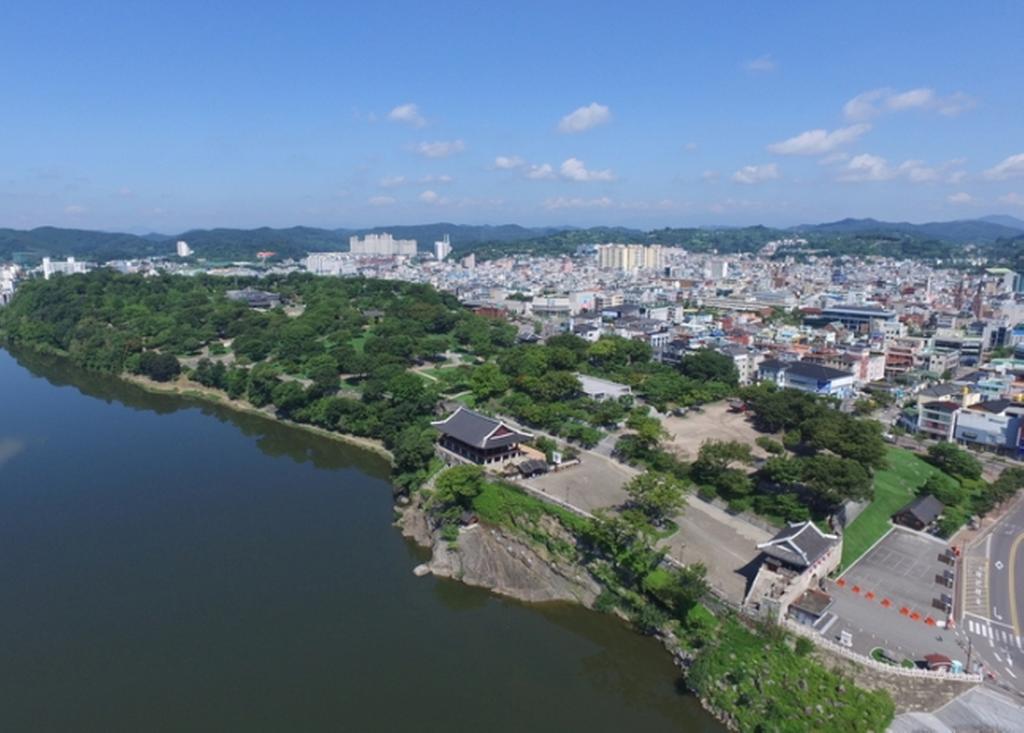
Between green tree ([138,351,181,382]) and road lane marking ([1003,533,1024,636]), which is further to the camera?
green tree ([138,351,181,382])

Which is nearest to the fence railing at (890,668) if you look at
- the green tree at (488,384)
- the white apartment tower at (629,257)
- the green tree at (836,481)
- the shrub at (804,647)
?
the shrub at (804,647)

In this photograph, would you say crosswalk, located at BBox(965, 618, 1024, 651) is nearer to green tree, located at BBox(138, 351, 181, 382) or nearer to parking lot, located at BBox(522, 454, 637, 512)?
parking lot, located at BBox(522, 454, 637, 512)

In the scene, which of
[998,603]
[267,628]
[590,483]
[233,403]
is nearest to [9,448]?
[233,403]

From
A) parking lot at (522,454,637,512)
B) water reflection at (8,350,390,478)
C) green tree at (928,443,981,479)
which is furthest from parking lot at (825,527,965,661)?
water reflection at (8,350,390,478)

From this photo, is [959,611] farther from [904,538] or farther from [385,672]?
[385,672]

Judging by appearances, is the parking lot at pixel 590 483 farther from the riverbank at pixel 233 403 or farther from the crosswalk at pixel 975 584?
the crosswalk at pixel 975 584

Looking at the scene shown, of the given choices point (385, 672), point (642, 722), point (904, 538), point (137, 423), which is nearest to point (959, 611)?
point (904, 538)
